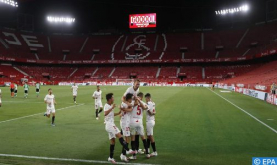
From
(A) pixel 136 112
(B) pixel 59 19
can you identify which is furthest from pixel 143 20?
(A) pixel 136 112

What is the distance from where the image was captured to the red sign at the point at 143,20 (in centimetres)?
7912

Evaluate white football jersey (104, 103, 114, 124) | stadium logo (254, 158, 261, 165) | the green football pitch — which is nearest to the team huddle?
white football jersey (104, 103, 114, 124)

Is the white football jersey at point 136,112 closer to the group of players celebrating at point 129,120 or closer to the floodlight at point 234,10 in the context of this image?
the group of players celebrating at point 129,120

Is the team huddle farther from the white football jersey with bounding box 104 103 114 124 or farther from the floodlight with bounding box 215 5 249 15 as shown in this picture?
the floodlight with bounding box 215 5 249 15

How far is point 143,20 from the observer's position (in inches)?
3150

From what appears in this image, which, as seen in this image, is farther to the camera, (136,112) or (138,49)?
(138,49)

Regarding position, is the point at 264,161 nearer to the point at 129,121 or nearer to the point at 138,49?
the point at 129,121

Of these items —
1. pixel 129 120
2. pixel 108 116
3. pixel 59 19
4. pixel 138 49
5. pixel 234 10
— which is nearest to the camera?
pixel 108 116

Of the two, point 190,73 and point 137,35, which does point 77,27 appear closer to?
point 137,35

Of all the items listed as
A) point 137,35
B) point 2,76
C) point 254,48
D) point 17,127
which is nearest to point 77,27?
point 137,35

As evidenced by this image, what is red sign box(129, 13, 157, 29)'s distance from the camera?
79125mm

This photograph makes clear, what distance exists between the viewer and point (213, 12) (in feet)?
263

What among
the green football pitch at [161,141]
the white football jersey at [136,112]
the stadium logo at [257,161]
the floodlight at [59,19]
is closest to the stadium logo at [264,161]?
the stadium logo at [257,161]

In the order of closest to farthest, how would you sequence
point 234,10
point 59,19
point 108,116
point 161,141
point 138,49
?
point 108,116, point 161,141, point 234,10, point 138,49, point 59,19
